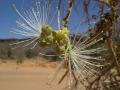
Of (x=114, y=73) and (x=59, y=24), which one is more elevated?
(x=59, y=24)

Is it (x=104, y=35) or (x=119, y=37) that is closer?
(x=104, y=35)

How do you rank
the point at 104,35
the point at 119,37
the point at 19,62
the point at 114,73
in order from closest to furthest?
1. the point at 104,35
2. the point at 119,37
3. the point at 114,73
4. the point at 19,62

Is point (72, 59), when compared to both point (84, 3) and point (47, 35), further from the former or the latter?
point (84, 3)

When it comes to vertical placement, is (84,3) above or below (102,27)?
above

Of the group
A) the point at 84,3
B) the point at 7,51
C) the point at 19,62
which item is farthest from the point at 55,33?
the point at 7,51

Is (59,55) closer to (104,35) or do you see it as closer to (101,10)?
(104,35)

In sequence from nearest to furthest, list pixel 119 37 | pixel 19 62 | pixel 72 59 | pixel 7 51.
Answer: pixel 72 59
pixel 119 37
pixel 19 62
pixel 7 51

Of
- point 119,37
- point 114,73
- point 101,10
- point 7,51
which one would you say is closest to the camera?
point 101,10

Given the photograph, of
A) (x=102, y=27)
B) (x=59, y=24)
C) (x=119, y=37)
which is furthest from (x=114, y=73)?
(x=59, y=24)

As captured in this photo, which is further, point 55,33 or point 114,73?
point 114,73
